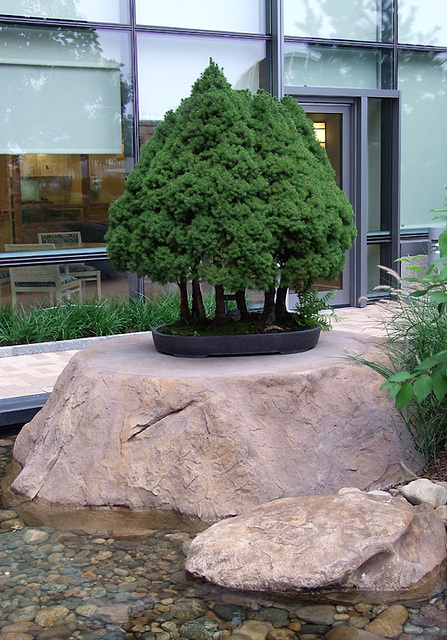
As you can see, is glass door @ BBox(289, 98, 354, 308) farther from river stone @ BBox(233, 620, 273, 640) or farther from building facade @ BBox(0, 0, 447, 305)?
river stone @ BBox(233, 620, 273, 640)

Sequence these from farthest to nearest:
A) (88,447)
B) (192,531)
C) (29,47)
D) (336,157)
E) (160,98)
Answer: (336,157), (160,98), (29,47), (88,447), (192,531)

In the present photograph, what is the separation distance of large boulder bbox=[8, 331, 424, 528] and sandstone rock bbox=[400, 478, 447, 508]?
0.28 metres

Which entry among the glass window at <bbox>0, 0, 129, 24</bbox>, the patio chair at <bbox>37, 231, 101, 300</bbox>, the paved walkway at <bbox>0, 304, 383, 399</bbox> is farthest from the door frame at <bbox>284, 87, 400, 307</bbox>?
the patio chair at <bbox>37, 231, 101, 300</bbox>

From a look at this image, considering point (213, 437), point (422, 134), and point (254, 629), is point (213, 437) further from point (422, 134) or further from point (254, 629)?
point (422, 134)

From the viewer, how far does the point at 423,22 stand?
1066cm

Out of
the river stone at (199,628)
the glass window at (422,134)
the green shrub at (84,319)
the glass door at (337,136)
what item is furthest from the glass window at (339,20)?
the river stone at (199,628)

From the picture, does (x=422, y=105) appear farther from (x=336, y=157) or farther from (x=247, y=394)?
(x=247, y=394)

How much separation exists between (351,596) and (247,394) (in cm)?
114

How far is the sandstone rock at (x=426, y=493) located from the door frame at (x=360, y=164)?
620cm

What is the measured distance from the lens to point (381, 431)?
14.1 ft

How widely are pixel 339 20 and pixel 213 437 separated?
7.78 metres

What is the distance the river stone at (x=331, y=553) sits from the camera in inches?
125

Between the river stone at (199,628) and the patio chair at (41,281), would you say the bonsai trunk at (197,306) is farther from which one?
the patio chair at (41,281)

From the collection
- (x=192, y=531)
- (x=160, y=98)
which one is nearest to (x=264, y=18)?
(x=160, y=98)
